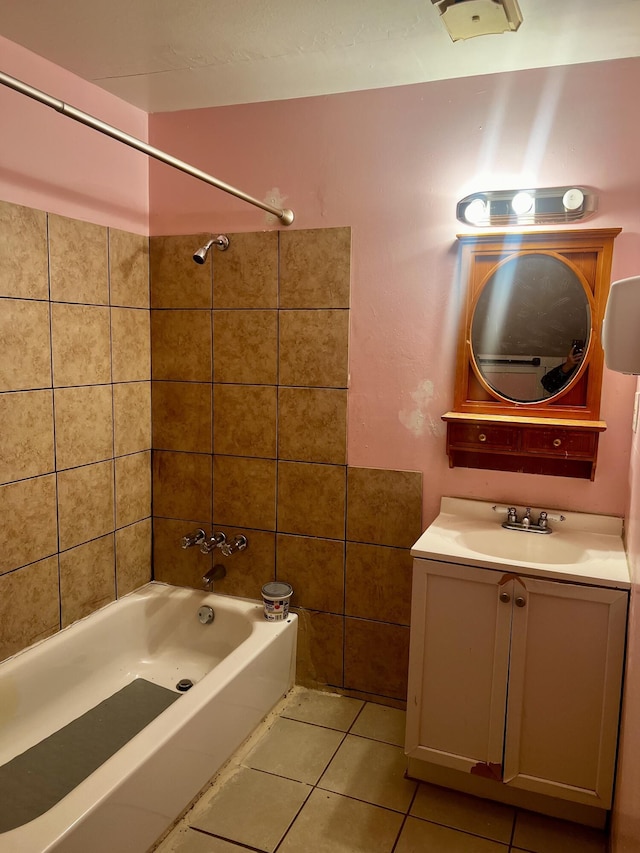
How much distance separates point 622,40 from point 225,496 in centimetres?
200

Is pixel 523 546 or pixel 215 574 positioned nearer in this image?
pixel 523 546

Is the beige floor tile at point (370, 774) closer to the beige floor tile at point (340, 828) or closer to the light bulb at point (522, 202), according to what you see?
the beige floor tile at point (340, 828)

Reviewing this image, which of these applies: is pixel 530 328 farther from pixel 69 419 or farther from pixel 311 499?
pixel 69 419

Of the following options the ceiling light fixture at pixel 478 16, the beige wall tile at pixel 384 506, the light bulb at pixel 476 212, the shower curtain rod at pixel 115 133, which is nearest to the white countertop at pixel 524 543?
the beige wall tile at pixel 384 506

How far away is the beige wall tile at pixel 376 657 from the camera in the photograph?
235 centimetres

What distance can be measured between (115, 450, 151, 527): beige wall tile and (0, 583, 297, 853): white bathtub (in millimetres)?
327

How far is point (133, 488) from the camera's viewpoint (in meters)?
2.54

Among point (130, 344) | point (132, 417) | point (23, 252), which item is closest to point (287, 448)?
point (132, 417)

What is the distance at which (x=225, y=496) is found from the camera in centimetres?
253

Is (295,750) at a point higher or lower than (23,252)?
lower

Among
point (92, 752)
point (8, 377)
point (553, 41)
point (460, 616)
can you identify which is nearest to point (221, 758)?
point (92, 752)

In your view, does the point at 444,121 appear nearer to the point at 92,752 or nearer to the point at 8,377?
the point at 8,377

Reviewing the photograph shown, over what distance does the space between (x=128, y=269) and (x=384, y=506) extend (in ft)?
4.39

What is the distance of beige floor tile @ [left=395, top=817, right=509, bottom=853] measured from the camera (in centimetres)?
173
